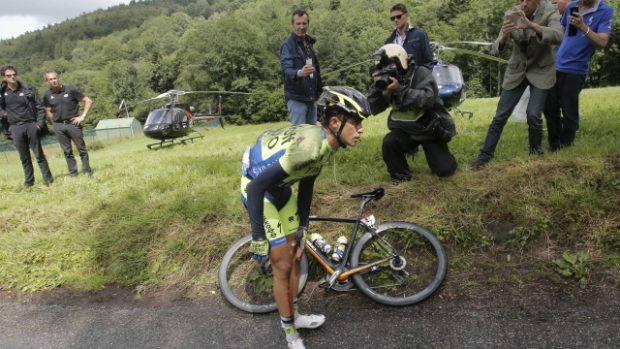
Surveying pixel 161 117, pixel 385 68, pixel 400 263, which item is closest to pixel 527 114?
pixel 385 68

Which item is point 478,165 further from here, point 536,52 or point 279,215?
point 279,215

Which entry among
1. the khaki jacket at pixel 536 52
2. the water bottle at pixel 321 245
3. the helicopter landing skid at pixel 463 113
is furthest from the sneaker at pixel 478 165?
the helicopter landing skid at pixel 463 113

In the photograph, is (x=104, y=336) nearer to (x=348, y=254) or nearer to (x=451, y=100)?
(x=348, y=254)

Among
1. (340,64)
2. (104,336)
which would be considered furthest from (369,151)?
(340,64)

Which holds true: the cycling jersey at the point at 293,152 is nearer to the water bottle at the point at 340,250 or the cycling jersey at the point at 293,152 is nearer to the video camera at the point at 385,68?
the water bottle at the point at 340,250

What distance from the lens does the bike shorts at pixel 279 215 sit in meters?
3.37

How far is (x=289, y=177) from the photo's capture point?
3191 millimetres

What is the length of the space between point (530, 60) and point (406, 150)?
1.93 meters

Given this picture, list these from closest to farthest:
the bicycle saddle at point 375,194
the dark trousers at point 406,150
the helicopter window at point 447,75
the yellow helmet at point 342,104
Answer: the yellow helmet at point 342,104 < the bicycle saddle at point 375,194 < the dark trousers at point 406,150 < the helicopter window at point 447,75

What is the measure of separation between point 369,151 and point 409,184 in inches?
94.9

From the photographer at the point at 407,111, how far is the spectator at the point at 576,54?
1709mm

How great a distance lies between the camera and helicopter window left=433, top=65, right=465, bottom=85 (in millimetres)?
10906

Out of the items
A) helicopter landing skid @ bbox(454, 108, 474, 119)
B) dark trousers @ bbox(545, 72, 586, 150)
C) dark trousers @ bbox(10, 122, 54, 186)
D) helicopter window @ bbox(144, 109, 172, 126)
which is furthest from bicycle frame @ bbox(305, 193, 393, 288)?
helicopter window @ bbox(144, 109, 172, 126)

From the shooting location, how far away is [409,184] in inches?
209
